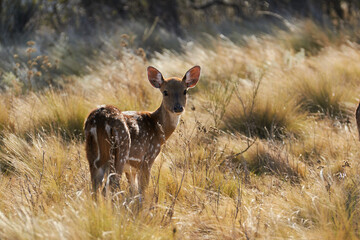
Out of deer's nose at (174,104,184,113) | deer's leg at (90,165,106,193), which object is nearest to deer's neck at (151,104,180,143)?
deer's nose at (174,104,184,113)

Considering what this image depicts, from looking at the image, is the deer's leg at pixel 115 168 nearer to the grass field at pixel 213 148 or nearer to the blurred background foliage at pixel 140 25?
the grass field at pixel 213 148

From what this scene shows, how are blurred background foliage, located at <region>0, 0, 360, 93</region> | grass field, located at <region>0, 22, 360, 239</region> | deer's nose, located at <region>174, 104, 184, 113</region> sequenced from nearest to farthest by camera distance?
grass field, located at <region>0, 22, 360, 239</region>, deer's nose, located at <region>174, 104, 184, 113</region>, blurred background foliage, located at <region>0, 0, 360, 93</region>

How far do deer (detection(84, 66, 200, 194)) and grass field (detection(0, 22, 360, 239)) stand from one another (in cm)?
16

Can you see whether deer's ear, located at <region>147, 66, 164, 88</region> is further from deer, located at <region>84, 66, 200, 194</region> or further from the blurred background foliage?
the blurred background foliage

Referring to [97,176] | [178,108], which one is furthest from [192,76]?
[97,176]

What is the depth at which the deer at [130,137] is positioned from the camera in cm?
386

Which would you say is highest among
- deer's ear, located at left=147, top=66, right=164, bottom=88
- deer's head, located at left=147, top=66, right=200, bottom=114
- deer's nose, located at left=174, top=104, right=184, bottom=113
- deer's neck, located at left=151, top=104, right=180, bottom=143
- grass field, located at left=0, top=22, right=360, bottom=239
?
deer's ear, located at left=147, top=66, right=164, bottom=88

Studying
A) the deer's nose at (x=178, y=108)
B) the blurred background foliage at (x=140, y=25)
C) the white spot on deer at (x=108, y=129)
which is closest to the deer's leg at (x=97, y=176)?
the white spot on deer at (x=108, y=129)

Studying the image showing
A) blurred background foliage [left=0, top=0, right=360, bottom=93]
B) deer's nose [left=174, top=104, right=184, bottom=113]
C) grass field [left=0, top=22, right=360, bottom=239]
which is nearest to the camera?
grass field [left=0, top=22, right=360, bottom=239]

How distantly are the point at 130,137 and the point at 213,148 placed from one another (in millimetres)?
1089

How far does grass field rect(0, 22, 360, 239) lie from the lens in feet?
11.6

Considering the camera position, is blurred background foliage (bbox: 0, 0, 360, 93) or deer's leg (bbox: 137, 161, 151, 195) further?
blurred background foliage (bbox: 0, 0, 360, 93)

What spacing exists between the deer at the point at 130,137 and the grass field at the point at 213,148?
163mm

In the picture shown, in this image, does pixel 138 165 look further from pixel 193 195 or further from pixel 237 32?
pixel 237 32
